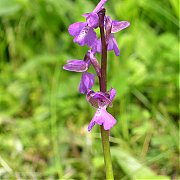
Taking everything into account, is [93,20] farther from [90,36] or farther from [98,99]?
[98,99]

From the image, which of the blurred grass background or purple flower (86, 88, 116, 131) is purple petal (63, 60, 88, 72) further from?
the blurred grass background

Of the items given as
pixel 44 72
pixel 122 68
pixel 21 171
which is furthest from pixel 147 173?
pixel 44 72

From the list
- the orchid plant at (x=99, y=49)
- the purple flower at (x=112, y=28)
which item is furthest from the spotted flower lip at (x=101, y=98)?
the purple flower at (x=112, y=28)

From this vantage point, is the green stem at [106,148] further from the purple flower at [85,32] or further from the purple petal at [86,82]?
the purple flower at [85,32]

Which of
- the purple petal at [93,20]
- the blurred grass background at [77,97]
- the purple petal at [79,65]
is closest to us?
the purple petal at [93,20]

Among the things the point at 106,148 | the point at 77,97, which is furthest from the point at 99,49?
the point at 77,97

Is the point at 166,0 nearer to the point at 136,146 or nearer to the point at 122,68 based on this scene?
the point at 122,68

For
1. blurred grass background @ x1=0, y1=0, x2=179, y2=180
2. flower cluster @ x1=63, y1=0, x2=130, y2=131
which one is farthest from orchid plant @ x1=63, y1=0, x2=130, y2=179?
blurred grass background @ x1=0, y1=0, x2=179, y2=180
